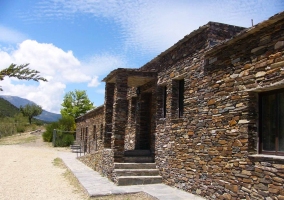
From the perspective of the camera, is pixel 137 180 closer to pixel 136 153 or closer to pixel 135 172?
pixel 135 172

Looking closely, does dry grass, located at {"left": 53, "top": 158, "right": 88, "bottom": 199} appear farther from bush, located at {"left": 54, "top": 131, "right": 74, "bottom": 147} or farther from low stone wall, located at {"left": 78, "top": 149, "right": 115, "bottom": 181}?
bush, located at {"left": 54, "top": 131, "right": 74, "bottom": 147}

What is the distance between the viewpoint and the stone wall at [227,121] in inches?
216

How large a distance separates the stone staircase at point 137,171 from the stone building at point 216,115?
3cm

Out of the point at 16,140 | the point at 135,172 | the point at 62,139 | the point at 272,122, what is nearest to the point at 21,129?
the point at 16,140

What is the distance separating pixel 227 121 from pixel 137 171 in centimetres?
386

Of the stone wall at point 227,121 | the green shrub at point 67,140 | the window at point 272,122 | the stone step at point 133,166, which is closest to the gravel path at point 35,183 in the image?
Answer: the stone step at point 133,166

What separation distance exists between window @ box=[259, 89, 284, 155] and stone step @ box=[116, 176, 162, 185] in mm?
4230

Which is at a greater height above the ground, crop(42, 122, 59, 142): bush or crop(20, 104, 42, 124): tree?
crop(20, 104, 42, 124): tree

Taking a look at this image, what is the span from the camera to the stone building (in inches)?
219

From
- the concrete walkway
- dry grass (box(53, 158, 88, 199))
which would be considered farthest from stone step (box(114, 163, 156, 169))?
dry grass (box(53, 158, 88, 199))

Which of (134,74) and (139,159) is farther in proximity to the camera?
(134,74)

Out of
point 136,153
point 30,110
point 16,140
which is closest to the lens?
point 136,153

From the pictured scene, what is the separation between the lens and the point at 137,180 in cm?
912

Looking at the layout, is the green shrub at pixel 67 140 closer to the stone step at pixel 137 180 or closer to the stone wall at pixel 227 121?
the stone step at pixel 137 180
